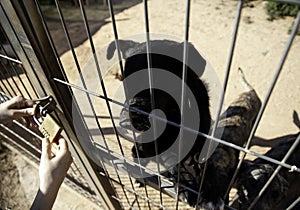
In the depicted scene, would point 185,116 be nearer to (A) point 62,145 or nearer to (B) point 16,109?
(A) point 62,145

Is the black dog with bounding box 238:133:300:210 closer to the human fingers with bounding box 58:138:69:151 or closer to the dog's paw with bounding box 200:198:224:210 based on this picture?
the dog's paw with bounding box 200:198:224:210

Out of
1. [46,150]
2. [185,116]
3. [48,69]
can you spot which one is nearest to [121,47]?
[185,116]

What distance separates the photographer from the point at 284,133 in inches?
120

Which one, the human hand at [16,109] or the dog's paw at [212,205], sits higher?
the human hand at [16,109]

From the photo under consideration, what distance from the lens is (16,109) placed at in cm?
123

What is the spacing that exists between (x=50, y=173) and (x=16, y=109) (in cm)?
36

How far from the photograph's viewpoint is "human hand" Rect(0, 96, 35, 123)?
122cm

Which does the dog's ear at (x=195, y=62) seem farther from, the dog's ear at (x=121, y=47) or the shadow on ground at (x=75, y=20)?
the shadow on ground at (x=75, y=20)

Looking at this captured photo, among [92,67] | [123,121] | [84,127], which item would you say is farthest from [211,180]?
[92,67]

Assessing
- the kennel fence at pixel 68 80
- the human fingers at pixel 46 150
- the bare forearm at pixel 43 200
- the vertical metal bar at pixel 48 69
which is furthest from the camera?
the human fingers at pixel 46 150

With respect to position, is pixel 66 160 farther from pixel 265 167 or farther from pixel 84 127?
pixel 265 167

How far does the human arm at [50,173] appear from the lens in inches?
43.3

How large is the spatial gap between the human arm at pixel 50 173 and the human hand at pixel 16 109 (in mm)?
168

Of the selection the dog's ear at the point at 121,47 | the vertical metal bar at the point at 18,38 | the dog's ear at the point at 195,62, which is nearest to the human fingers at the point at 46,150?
the vertical metal bar at the point at 18,38
